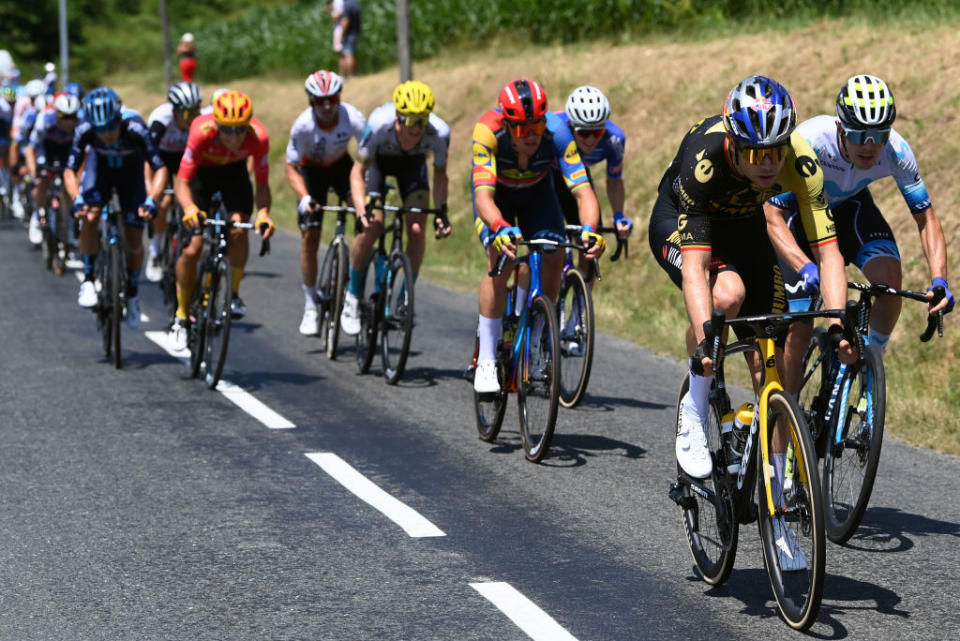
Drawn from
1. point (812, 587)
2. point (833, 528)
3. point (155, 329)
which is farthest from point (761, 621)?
point (155, 329)

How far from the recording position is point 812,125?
23.4 feet

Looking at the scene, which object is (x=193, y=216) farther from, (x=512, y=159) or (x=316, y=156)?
(x=512, y=159)

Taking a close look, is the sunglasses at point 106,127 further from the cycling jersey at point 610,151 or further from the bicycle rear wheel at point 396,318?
the cycling jersey at point 610,151

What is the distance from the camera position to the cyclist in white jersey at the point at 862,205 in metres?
6.37

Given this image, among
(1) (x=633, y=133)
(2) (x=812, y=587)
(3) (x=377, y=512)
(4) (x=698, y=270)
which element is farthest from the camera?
(1) (x=633, y=133)

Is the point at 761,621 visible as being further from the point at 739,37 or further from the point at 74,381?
the point at 739,37

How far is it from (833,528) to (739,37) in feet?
54.5

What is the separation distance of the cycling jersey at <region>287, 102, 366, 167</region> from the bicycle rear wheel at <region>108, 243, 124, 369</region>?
5.20 feet

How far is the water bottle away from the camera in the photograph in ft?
17.9

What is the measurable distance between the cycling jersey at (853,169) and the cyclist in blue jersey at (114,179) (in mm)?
5789

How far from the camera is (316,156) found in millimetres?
11711

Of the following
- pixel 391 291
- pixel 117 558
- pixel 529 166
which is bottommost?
pixel 117 558

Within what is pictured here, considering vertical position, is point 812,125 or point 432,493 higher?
point 812,125

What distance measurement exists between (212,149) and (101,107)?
3.34 ft
